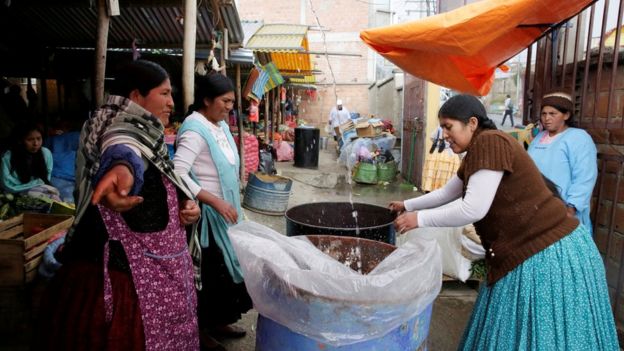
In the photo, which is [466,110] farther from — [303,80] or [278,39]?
[303,80]

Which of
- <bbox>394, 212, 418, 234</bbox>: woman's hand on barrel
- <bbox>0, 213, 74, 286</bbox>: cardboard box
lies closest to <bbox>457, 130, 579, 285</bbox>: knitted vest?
<bbox>394, 212, 418, 234</bbox>: woman's hand on barrel

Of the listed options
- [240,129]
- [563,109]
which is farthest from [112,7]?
[240,129]

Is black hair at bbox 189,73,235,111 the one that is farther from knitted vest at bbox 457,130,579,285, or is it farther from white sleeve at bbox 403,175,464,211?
knitted vest at bbox 457,130,579,285

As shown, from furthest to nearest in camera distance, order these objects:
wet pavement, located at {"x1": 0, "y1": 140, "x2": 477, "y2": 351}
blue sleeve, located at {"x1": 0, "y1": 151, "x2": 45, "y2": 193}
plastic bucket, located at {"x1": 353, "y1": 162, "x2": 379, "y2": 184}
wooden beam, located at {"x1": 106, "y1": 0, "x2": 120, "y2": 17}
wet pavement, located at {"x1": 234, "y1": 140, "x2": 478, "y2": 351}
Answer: plastic bucket, located at {"x1": 353, "y1": 162, "x2": 379, "y2": 184} < blue sleeve, located at {"x1": 0, "y1": 151, "x2": 45, "y2": 193} < wet pavement, located at {"x1": 234, "y1": 140, "x2": 478, "y2": 351} < wet pavement, located at {"x1": 0, "y1": 140, "x2": 477, "y2": 351} < wooden beam, located at {"x1": 106, "y1": 0, "x2": 120, "y2": 17}

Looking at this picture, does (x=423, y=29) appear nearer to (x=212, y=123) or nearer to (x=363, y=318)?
(x=212, y=123)

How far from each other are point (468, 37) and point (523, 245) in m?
1.36

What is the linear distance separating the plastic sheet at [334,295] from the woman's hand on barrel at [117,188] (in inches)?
18.9

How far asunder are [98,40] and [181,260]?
1.78 meters

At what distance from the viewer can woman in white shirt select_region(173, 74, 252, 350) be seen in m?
2.43

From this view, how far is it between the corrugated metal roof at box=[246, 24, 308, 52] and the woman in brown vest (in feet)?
20.6

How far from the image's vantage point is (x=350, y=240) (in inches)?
86.0

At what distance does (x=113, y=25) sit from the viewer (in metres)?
5.72

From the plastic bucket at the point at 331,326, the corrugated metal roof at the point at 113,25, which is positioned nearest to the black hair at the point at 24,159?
the corrugated metal roof at the point at 113,25

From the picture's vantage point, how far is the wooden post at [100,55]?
2.66 meters
